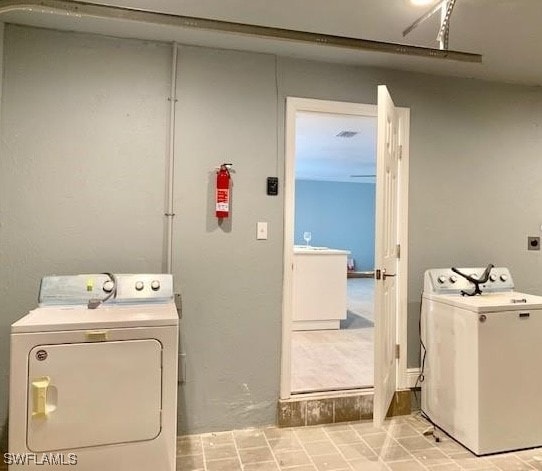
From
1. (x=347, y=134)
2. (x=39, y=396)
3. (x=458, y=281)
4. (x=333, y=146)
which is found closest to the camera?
(x=39, y=396)

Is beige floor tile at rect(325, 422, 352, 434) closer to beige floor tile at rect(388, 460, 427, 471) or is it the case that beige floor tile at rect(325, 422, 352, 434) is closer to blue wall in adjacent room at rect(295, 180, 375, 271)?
beige floor tile at rect(388, 460, 427, 471)

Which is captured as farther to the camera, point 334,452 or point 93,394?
point 334,452

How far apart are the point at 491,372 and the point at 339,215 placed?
7.36 meters

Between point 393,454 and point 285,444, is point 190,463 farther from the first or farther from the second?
point 393,454

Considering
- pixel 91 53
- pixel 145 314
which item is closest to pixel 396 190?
pixel 145 314

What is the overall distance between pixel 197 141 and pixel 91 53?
30.0 inches

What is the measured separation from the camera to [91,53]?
2400 mm

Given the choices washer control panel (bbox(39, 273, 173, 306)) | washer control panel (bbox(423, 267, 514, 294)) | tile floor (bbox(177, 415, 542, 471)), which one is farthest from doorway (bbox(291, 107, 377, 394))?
washer control panel (bbox(39, 273, 173, 306))

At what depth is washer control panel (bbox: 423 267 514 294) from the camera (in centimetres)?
276

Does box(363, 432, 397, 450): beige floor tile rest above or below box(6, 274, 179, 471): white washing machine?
below

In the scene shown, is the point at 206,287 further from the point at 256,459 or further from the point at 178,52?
the point at 178,52

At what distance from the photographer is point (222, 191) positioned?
2514mm

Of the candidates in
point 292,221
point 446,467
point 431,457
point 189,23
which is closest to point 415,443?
point 431,457

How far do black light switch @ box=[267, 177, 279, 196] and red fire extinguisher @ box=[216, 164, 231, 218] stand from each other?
265 millimetres
